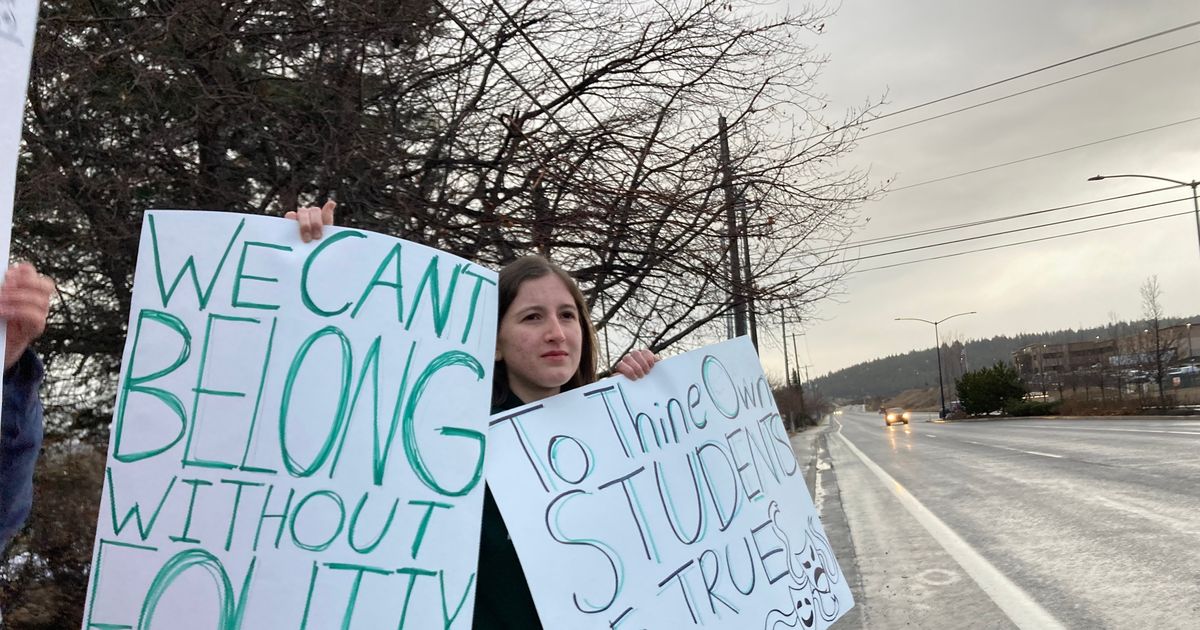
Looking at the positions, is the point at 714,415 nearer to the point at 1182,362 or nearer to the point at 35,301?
the point at 35,301

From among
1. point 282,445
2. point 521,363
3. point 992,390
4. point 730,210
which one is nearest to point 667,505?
point 521,363

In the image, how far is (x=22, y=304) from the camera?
121 centimetres

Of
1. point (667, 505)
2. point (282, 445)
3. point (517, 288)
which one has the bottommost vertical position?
point (667, 505)

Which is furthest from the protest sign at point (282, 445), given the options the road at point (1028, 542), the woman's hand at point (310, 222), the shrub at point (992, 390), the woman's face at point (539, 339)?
the shrub at point (992, 390)

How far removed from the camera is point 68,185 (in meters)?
4.72

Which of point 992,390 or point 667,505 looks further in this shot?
point 992,390

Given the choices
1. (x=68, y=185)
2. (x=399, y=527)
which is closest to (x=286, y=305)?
(x=399, y=527)

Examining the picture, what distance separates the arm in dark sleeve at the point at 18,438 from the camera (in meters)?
1.38

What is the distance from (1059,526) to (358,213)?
709 centimetres

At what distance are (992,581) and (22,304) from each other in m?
6.53

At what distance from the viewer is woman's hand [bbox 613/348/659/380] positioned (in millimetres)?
2430

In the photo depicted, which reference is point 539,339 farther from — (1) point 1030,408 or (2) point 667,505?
(1) point 1030,408

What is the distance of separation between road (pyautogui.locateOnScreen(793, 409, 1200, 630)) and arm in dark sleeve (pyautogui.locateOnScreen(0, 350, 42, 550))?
196 inches

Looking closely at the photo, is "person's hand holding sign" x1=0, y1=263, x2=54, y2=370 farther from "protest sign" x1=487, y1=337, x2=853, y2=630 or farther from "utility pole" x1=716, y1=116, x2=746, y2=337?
"utility pole" x1=716, y1=116, x2=746, y2=337
